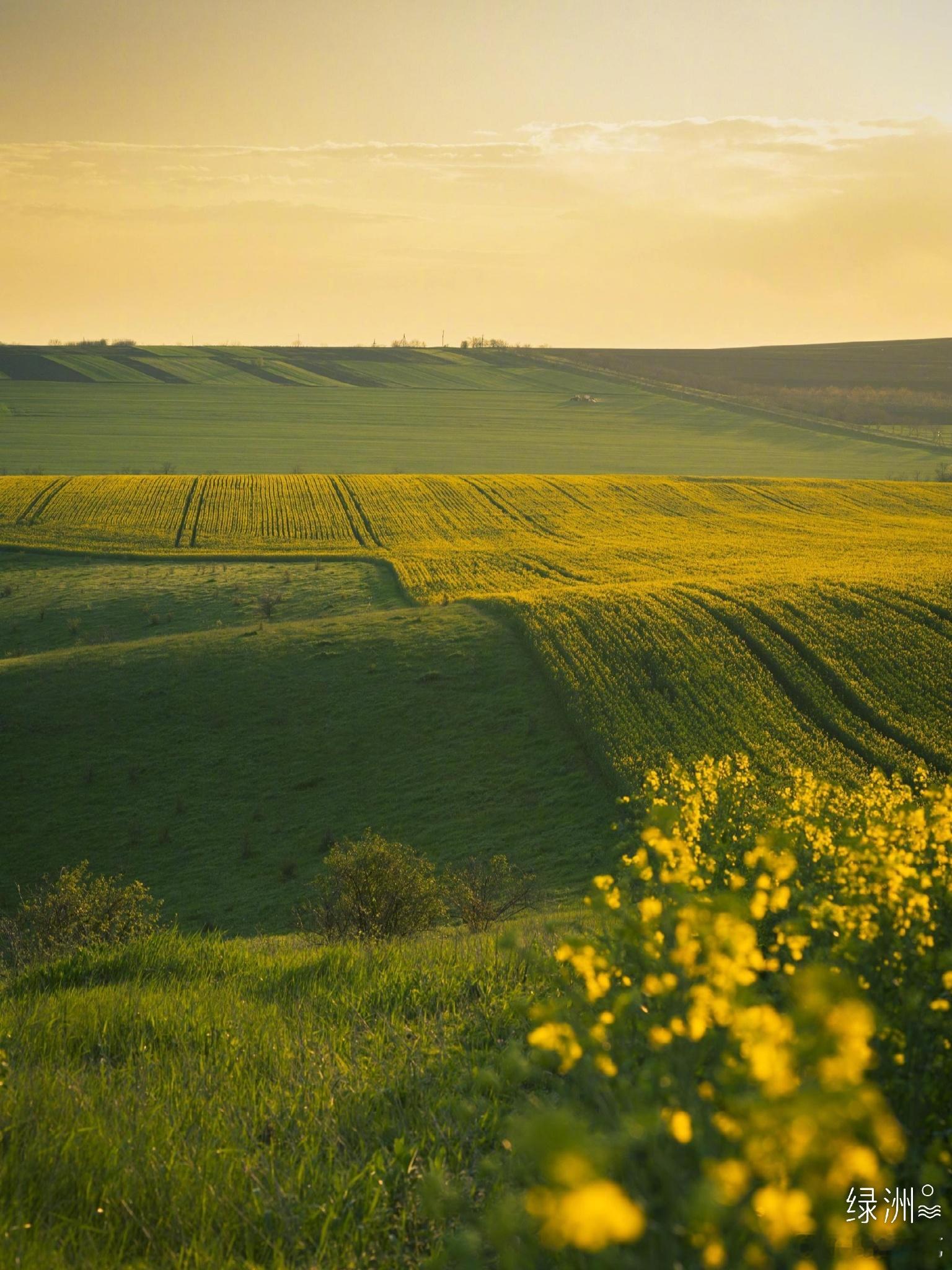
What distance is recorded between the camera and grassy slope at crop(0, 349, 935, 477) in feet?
396

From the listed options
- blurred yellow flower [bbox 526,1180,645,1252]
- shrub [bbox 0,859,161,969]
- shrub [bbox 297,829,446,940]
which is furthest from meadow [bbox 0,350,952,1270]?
shrub [bbox 0,859,161,969]

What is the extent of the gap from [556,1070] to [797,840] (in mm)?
2950

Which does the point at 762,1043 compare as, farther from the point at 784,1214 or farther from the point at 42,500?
the point at 42,500

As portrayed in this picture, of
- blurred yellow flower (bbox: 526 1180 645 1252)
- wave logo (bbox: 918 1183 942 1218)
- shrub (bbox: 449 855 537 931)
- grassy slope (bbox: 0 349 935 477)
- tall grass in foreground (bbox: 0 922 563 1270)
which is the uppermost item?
grassy slope (bbox: 0 349 935 477)

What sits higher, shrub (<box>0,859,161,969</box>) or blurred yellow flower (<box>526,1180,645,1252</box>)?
blurred yellow flower (<box>526,1180,645,1252</box>)

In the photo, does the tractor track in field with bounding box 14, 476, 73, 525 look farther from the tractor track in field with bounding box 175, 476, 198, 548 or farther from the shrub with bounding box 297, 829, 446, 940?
the shrub with bounding box 297, 829, 446, 940

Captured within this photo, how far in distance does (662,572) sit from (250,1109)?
182 ft

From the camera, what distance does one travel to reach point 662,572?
60.8 meters

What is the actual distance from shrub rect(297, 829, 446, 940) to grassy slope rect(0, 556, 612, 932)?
14.6 feet

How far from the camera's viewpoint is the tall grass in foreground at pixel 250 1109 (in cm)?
566

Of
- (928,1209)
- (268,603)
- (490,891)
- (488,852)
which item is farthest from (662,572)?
(928,1209)

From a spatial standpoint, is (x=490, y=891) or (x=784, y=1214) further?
(x=490, y=891)

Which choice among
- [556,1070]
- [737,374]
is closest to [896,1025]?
[556,1070]

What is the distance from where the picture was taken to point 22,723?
3969 centimetres
